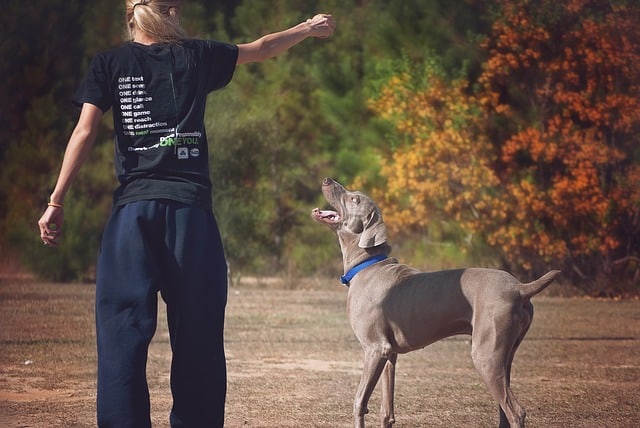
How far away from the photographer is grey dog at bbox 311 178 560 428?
524 cm

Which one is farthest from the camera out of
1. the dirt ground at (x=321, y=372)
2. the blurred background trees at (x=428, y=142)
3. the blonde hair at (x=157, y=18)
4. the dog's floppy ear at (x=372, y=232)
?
the blurred background trees at (x=428, y=142)

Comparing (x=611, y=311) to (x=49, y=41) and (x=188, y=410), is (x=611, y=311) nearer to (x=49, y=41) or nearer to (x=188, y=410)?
(x=188, y=410)

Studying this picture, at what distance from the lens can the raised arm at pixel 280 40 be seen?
4.30 meters

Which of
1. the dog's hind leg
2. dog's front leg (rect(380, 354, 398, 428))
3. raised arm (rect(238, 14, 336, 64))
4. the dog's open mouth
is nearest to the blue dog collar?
the dog's open mouth

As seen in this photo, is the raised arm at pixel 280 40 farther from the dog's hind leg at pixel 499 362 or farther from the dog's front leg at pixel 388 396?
the dog's front leg at pixel 388 396

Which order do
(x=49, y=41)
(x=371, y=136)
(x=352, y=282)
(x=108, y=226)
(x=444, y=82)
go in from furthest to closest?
(x=49, y=41), (x=371, y=136), (x=444, y=82), (x=352, y=282), (x=108, y=226)

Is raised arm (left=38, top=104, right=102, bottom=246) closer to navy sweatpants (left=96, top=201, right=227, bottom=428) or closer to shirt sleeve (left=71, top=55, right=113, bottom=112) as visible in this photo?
shirt sleeve (left=71, top=55, right=113, bottom=112)

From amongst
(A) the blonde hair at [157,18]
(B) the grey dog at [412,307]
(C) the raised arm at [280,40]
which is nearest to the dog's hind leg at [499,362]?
(B) the grey dog at [412,307]

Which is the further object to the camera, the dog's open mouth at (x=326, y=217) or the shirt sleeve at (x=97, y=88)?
the dog's open mouth at (x=326, y=217)

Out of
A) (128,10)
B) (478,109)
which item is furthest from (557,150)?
(128,10)

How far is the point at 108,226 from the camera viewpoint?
4137 mm

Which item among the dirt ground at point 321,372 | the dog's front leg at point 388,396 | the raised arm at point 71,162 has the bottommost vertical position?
the dirt ground at point 321,372

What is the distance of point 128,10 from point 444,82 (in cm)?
1619

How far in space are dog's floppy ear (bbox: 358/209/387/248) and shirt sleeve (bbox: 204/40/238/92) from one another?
5.84 feet
